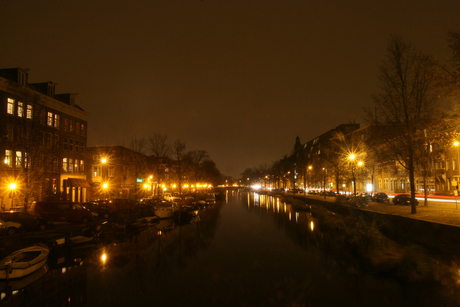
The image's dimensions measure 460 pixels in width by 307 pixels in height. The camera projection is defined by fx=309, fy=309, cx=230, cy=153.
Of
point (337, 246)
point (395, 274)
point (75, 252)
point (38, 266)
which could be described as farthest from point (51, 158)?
point (395, 274)

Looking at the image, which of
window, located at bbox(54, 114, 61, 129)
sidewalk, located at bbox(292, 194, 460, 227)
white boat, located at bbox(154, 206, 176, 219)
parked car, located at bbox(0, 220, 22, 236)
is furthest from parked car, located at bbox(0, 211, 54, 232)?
sidewalk, located at bbox(292, 194, 460, 227)

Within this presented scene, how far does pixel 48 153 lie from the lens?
85.0 feet

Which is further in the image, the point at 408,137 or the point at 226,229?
the point at 226,229

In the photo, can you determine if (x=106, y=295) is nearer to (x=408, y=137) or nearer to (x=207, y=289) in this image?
(x=207, y=289)

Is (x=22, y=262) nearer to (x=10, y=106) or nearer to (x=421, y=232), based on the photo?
(x=421, y=232)

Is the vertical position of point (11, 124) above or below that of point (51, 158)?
above

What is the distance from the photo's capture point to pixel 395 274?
15648mm

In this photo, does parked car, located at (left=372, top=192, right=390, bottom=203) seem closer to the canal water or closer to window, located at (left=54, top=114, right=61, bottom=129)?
the canal water

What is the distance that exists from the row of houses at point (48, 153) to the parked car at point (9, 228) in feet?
10.5

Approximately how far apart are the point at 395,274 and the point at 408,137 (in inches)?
533

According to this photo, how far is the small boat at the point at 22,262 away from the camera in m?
14.2

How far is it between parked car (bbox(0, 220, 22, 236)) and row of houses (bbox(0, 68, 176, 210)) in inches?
125

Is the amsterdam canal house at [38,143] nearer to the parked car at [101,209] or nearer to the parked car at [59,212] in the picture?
the parked car at [59,212]

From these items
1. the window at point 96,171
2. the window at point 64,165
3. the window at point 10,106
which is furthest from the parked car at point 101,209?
the window at point 96,171
